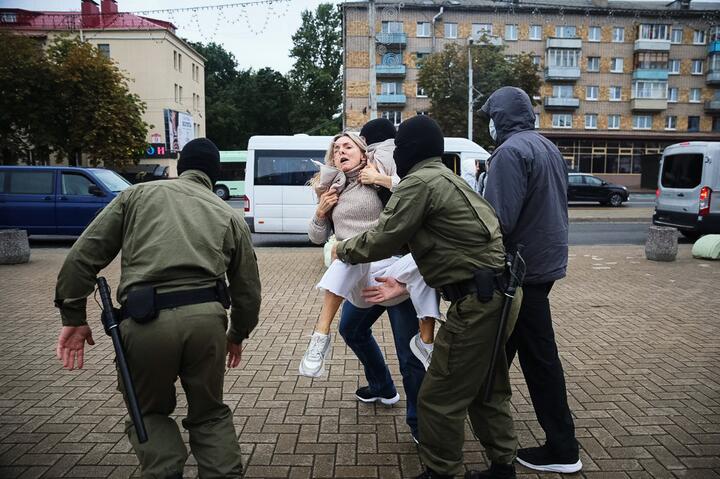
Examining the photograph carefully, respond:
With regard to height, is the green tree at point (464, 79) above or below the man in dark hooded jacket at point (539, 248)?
above

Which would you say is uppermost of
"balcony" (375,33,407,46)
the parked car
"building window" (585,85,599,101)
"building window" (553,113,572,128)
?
"balcony" (375,33,407,46)

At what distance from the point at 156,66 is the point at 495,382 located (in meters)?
44.7

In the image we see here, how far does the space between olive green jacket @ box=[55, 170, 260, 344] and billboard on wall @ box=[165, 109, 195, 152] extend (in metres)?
42.0

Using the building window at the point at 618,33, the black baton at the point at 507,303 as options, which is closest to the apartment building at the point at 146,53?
the building window at the point at 618,33

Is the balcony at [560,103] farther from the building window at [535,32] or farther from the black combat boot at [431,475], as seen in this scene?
the black combat boot at [431,475]

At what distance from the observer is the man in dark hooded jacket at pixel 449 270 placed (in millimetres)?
2691

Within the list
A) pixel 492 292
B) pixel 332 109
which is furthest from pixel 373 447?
pixel 332 109

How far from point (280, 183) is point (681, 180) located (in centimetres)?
1026

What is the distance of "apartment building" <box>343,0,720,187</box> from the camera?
162 ft

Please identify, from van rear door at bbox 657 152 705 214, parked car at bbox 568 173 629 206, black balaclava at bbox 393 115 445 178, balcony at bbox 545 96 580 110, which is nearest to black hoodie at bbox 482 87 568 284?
black balaclava at bbox 393 115 445 178

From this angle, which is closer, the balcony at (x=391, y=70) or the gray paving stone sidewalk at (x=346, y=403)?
the gray paving stone sidewalk at (x=346, y=403)

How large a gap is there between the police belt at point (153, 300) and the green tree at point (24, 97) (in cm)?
3005

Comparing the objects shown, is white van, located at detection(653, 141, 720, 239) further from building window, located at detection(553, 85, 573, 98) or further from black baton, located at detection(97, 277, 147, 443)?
building window, located at detection(553, 85, 573, 98)

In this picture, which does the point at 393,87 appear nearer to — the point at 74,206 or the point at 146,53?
the point at 146,53
